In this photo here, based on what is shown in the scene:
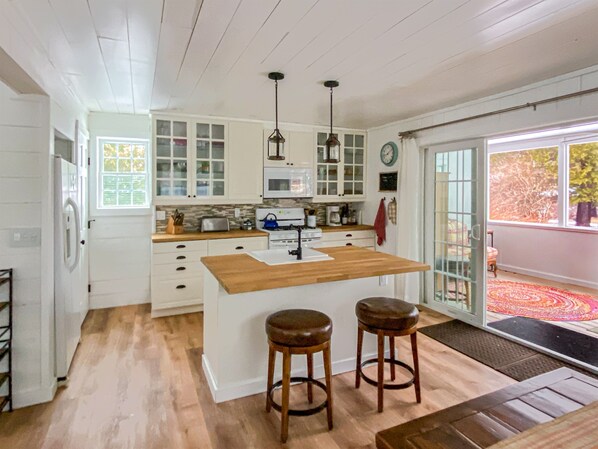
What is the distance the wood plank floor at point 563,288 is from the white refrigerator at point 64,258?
3.98 m

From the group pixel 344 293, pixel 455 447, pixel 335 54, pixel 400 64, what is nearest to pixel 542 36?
pixel 400 64

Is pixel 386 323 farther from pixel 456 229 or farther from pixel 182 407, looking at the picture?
pixel 456 229

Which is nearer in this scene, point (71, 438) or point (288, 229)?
point (71, 438)

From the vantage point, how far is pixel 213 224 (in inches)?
174

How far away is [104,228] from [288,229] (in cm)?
222

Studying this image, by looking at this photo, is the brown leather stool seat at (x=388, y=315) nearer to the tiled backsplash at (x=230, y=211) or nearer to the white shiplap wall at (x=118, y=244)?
the tiled backsplash at (x=230, y=211)

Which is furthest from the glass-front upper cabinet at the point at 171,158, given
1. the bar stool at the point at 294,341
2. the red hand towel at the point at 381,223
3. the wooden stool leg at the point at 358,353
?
the wooden stool leg at the point at 358,353

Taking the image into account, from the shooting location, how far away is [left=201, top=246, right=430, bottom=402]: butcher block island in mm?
2270

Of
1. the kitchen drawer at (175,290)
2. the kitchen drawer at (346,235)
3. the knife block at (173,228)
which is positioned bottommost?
the kitchen drawer at (175,290)

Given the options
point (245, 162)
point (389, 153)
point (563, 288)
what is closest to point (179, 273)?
point (245, 162)

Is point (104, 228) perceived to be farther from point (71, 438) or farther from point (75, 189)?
point (71, 438)

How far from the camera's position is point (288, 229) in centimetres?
471

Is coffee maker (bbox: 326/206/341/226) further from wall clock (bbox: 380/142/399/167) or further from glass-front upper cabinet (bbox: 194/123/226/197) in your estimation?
glass-front upper cabinet (bbox: 194/123/226/197)

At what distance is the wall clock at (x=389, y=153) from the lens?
4594mm
